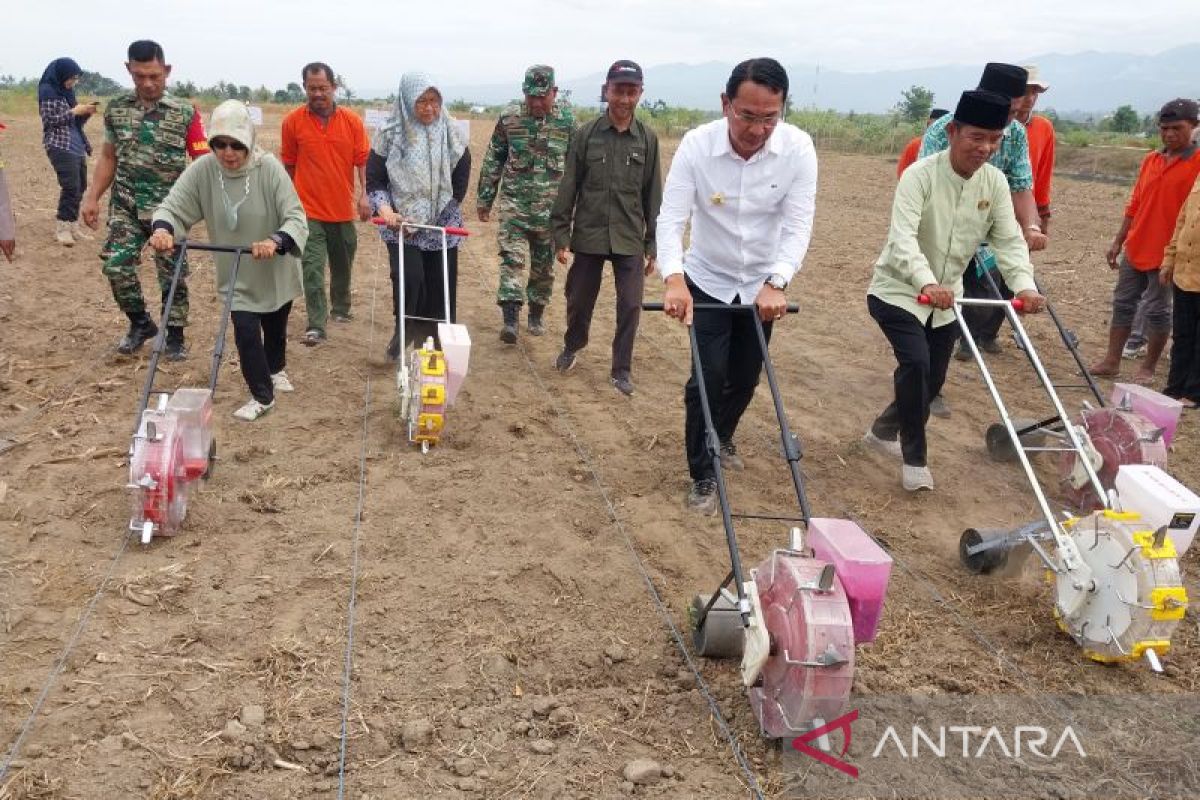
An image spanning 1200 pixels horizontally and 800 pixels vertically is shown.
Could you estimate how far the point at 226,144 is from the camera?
5012 millimetres

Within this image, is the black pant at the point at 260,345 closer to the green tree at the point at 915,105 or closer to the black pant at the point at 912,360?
the black pant at the point at 912,360

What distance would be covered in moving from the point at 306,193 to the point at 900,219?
14.2ft

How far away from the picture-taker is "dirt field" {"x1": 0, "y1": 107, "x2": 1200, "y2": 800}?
2.96 m

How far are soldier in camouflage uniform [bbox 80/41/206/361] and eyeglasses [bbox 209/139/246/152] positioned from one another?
3.92ft

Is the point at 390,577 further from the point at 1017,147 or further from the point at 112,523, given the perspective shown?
the point at 1017,147

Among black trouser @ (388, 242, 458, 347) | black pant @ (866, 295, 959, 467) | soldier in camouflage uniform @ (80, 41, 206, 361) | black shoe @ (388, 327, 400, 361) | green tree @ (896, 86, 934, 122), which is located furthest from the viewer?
green tree @ (896, 86, 934, 122)

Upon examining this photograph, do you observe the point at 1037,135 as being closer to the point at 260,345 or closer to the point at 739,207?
the point at 739,207

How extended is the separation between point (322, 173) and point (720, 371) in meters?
3.83

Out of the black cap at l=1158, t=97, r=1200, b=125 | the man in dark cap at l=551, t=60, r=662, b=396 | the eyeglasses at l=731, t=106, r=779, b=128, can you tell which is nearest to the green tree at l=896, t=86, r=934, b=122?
the black cap at l=1158, t=97, r=1200, b=125

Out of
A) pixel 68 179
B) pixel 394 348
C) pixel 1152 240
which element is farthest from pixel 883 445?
pixel 68 179

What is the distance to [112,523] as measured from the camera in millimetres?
4324

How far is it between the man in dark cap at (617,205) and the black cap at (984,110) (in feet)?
7.46

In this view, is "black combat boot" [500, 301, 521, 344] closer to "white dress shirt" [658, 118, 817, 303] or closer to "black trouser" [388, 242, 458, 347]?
"black trouser" [388, 242, 458, 347]

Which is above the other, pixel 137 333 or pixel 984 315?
pixel 984 315
